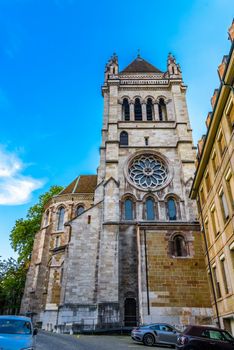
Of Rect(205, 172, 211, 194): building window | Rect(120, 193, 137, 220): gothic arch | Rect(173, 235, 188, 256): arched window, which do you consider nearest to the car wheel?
Rect(173, 235, 188, 256): arched window

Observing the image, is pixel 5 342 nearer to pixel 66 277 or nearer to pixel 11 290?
pixel 66 277

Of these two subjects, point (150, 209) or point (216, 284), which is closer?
point (216, 284)

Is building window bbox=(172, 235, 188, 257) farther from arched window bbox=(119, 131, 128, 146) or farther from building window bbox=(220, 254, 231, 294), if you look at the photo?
arched window bbox=(119, 131, 128, 146)

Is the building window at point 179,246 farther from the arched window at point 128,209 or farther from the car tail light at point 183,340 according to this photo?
the car tail light at point 183,340

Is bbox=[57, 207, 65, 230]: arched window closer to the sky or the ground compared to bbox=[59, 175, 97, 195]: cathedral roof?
closer to the ground

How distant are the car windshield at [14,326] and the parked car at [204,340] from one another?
16.7 ft

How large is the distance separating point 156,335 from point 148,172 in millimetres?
14872

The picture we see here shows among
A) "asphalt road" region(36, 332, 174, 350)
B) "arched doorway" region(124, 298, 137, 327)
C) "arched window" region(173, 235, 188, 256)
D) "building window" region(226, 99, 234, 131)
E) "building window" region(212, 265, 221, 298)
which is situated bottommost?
"asphalt road" region(36, 332, 174, 350)

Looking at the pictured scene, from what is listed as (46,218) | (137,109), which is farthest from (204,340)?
(137,109)

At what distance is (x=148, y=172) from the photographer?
25.2 m

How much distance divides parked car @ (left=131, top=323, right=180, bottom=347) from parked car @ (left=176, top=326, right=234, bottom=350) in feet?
10.6

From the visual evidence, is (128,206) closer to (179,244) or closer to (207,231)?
(179,244)

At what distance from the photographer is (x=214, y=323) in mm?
15227

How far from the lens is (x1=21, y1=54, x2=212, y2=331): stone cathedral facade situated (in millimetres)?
17234
